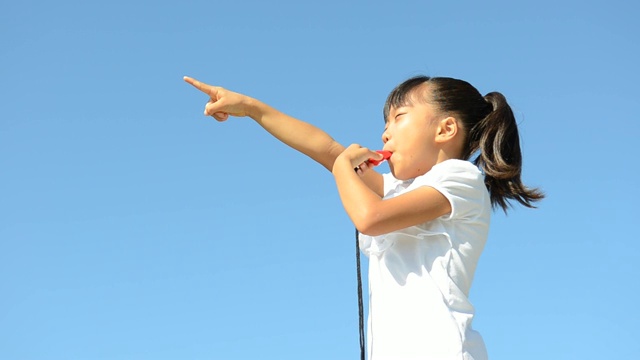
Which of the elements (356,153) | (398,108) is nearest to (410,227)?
(356,153)

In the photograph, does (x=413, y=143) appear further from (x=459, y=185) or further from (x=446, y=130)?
(x=459, y=185)

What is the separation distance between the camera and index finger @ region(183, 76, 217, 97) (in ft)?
12.4

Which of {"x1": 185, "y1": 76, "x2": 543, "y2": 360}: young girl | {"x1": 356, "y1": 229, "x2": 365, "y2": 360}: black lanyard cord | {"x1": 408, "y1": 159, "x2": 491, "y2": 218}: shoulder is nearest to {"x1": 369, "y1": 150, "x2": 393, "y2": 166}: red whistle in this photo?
{"x1": 185, "y1": 76, "x2": 543, "y2": 360}: young girl

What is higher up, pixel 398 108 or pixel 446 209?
pixel 398 108

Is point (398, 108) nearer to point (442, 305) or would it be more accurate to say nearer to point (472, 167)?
point (472, 167)

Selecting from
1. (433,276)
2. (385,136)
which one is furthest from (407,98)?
(433,276)

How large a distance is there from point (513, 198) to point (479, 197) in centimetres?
41

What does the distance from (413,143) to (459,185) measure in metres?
0.31

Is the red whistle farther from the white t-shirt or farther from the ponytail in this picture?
the ponytail

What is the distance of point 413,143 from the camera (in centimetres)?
358

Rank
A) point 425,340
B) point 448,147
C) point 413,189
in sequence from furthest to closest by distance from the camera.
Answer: point 448,147 < point 413,189 < point 425,340

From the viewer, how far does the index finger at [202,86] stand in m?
3.77

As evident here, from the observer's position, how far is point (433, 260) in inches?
129

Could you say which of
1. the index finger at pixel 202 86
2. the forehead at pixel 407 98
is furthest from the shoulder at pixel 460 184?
the index finger at pixel 202 86
